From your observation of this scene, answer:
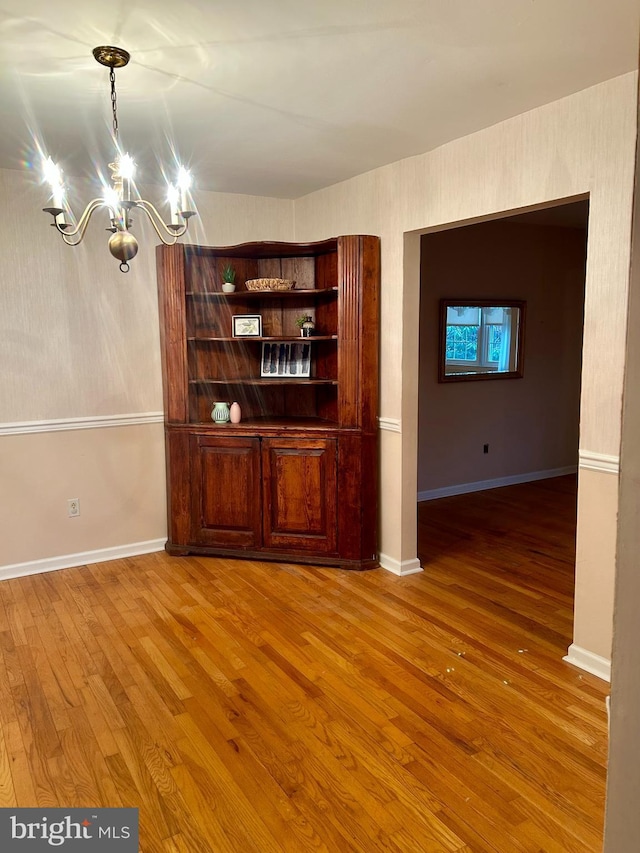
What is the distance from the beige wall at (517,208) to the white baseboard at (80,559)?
5.42 ft

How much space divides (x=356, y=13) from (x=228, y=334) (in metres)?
2.78

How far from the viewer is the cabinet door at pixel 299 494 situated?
4082 mm

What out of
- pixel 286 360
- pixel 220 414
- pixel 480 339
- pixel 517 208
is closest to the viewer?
pixel 517 208

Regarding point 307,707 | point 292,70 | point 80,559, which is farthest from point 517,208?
point 80,559

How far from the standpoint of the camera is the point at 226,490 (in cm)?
425

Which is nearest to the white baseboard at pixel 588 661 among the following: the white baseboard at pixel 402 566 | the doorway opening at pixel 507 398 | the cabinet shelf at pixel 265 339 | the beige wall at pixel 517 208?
the beige wall at pixel 517 208

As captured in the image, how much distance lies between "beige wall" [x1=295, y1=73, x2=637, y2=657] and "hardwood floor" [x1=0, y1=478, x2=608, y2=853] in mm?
521

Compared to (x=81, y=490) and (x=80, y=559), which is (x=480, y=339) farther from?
(x=80, y=559)

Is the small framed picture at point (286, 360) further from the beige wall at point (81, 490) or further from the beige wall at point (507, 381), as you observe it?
the beige wall at point (507, 381)

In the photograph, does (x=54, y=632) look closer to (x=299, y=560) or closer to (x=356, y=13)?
(x=299, y=560)

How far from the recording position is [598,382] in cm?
273

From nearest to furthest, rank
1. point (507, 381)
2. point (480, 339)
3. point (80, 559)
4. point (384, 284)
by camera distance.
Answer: point (384, 284), point (80, 559), point (480, 339), point (507, 381)

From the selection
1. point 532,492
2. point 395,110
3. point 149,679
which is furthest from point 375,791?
point 532,492

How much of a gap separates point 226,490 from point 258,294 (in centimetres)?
134
